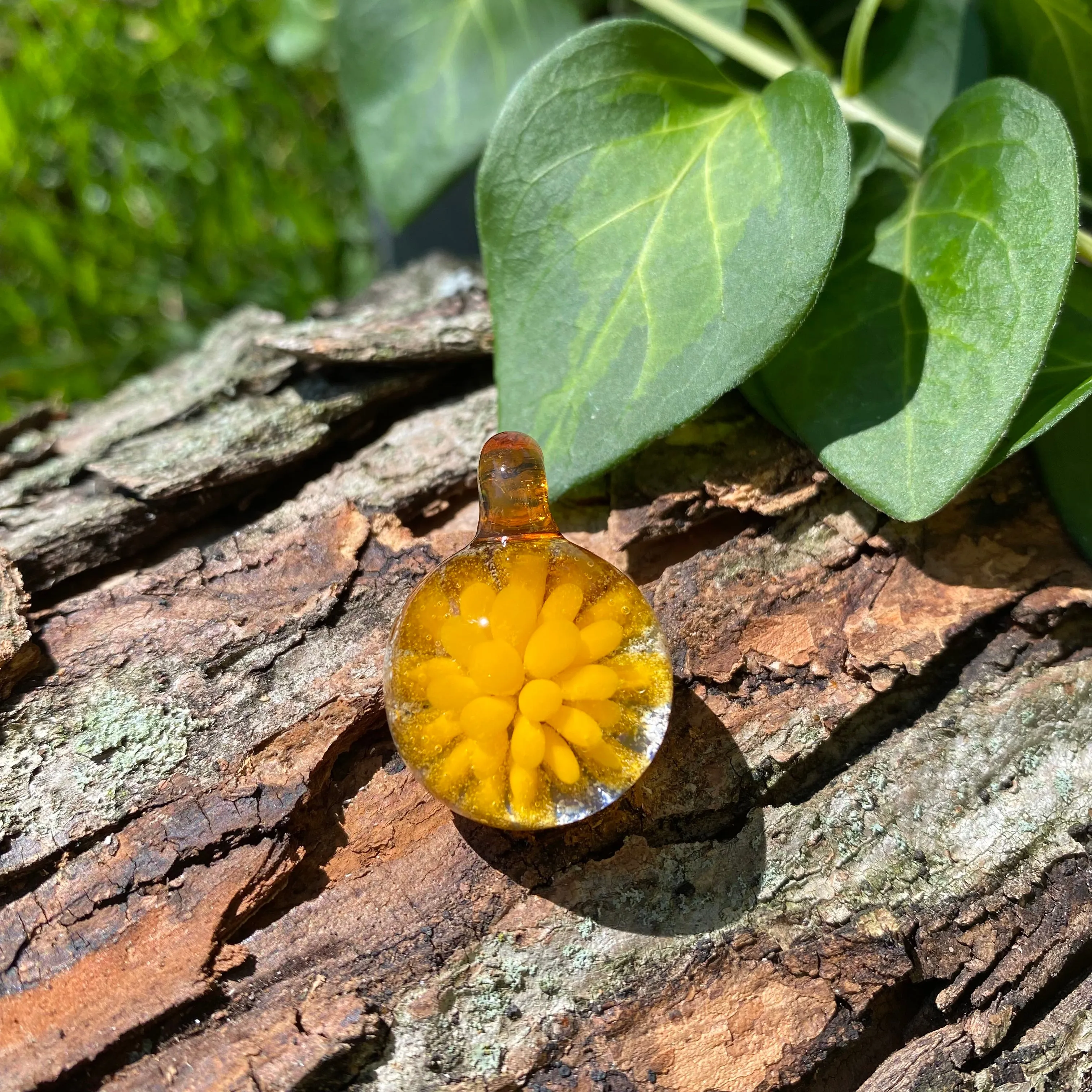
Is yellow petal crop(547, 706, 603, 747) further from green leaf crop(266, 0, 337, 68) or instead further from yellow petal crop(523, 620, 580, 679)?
green leaf crop(266, 0, 337, 68)

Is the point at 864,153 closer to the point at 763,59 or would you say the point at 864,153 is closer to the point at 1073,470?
the point at 763,59

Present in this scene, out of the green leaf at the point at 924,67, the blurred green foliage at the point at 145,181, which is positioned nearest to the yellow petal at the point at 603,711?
the green leaf at the point at 924,67

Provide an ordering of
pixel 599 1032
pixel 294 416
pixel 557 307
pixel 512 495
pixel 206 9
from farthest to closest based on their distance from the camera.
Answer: pixel 206 9
pixel 294 416
pixel 557 307
pixel 512 495
pixel 599 1032

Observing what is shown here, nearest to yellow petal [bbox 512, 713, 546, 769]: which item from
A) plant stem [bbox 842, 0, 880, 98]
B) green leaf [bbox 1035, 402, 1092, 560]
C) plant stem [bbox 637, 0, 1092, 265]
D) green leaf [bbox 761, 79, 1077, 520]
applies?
green leaf [bbox 761, 79, 1077, 520]

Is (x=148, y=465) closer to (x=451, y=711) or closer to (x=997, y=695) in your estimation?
(x=451, y=711)

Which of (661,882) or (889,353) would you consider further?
(889,353)

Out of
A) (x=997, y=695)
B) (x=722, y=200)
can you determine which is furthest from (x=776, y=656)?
(x=722, y=200)

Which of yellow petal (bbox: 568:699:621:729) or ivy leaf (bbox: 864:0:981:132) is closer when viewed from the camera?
yellow petal (bbox: 568:699:621:729)
